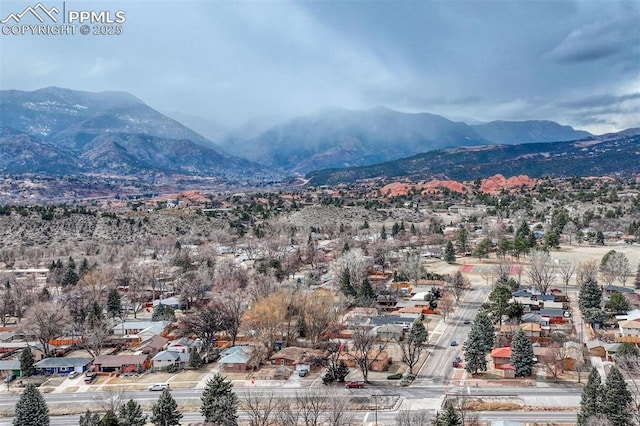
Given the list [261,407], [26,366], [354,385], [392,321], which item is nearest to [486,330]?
[392,321]

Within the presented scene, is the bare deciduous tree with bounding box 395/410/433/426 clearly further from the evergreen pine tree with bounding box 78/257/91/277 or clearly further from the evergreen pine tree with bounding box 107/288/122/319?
the evergreen pine tree with bounding box 78/257/91/277

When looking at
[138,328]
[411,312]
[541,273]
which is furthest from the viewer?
[541,273]

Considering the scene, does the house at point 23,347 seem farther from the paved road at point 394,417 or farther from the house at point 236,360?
the house at point 236,360

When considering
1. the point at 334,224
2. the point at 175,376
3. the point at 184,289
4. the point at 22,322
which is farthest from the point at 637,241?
the point at 22,322

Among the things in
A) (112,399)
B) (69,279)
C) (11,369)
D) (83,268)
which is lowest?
(11,369)

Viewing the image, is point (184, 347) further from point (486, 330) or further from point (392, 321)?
point (486, 330)

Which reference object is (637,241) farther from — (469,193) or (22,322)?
(22,322)

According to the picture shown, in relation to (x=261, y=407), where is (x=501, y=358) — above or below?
above
